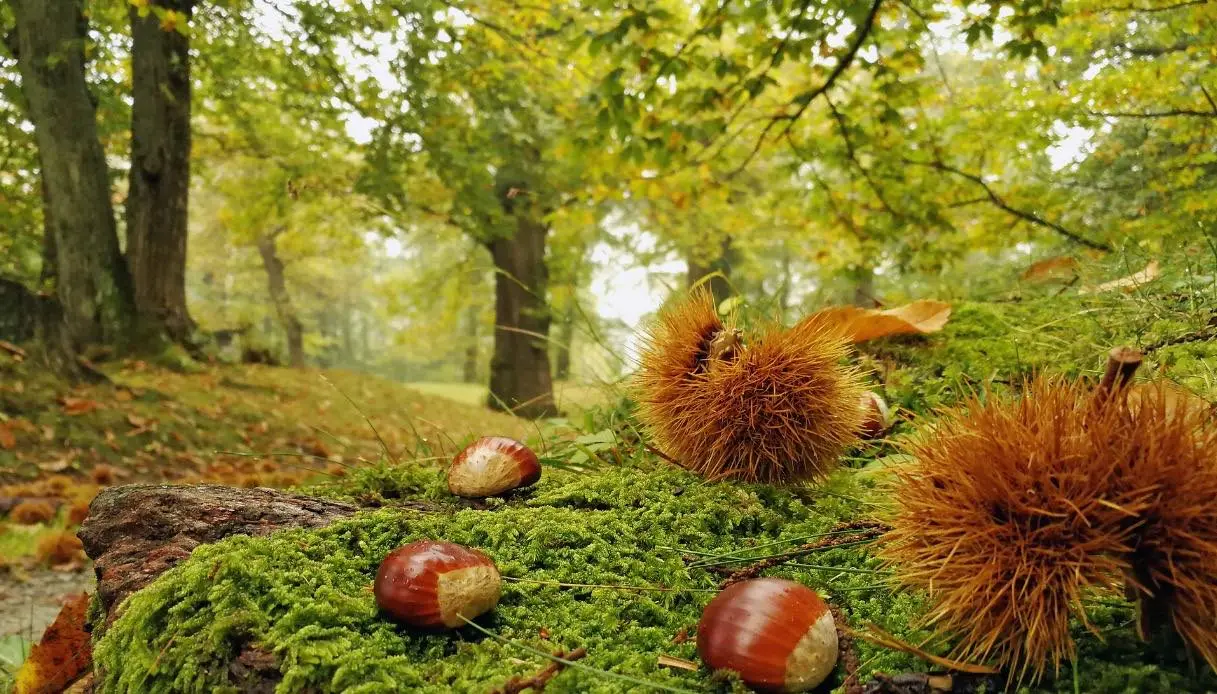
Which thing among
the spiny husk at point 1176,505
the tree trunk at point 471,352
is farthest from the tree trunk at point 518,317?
the tree trunk at point 471,352

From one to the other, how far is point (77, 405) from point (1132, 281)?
6.18 metres

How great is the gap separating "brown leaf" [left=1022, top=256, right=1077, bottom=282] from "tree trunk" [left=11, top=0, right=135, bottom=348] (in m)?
7.05

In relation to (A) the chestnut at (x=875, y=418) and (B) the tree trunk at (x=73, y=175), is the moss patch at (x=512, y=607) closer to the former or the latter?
(A) the chestnut at (x=875, y=418)

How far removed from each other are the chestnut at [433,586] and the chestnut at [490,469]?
20.2 inches

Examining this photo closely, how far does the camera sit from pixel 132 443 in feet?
16.9

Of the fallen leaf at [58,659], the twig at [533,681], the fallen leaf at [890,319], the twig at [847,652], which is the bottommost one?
the fallen leaf at [58,659]

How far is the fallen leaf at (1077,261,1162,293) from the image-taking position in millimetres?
2459

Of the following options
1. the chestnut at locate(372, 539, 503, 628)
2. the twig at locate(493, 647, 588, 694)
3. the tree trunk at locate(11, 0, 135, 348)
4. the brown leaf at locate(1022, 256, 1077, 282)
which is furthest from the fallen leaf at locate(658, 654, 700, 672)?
the tree trunk at locate(11, 0, 135, 348)

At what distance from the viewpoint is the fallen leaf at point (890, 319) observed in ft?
7.57

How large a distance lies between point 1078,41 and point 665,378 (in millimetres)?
4495

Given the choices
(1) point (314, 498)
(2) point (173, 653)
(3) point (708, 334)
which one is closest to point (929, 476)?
(3) point (708, 334)

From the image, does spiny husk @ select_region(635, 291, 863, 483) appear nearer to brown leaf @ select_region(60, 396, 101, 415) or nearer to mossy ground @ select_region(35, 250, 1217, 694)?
mossy ground @ select_region(35, 250, 1217, 694)

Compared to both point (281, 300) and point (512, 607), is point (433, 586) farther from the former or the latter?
point (281, 300)

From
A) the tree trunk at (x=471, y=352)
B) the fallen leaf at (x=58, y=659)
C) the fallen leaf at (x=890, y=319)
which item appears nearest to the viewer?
the fallen leaf at (x=58, y=659)
